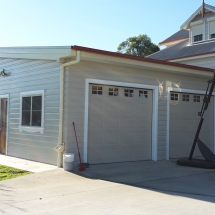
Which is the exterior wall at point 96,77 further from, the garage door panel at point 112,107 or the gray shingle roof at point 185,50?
the gray shingle roof at point 185,50

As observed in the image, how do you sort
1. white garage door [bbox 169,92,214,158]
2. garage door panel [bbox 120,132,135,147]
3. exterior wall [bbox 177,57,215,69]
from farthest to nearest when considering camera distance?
exterior wall [bbox 177,57,215,69] → white garage door [bbox 169,92,214,158] → garage door panel [bbox 120,132,135,147]

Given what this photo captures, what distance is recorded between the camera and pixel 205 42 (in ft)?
55.9

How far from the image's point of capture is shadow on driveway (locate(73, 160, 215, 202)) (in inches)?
281

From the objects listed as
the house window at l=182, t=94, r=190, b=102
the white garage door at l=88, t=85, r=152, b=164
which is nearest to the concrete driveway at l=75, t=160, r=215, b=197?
the white garage door at l=88, t=85, r=152, b=164

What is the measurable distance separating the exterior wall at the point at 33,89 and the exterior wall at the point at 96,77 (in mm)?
563

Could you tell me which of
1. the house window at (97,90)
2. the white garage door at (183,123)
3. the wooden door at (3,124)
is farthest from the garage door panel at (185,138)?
the wooden door at (3,124)

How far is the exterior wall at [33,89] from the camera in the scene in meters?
10.0

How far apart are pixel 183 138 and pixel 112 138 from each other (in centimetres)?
313

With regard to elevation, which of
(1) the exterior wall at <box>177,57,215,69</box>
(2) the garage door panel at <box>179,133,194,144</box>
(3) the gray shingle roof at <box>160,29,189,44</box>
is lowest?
(2) the garage door panel at <box>179,133,194,144</box>

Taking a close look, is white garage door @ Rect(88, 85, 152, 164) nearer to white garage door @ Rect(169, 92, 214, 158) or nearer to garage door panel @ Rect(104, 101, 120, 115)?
garage door panel @ Rect(104, 101, 120, 115)

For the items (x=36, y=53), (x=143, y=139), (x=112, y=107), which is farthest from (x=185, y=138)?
(x=36, y=53)

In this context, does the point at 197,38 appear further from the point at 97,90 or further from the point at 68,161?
the point at 68,161

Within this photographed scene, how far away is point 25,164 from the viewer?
10289 millimetres

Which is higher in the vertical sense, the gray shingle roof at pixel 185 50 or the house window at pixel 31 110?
the gray shingle roof at pixel 185 50
